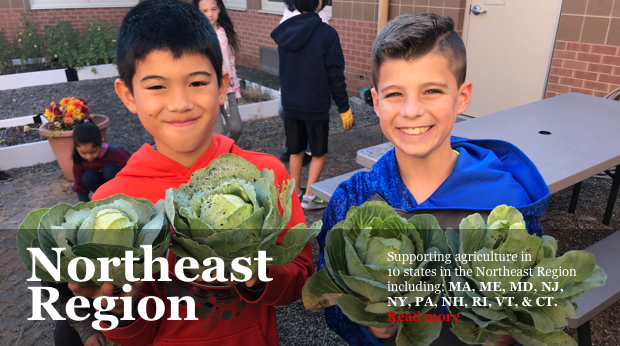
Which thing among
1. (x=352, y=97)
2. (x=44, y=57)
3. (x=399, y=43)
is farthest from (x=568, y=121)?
(x=44, y=57)

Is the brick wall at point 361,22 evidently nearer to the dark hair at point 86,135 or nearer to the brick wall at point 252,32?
the brick wall at point 252,32

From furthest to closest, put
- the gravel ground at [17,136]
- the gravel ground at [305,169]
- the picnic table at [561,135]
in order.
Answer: the gravel ground at [17,136], the gravel ground at [305,169], the picnic table at [561,135]

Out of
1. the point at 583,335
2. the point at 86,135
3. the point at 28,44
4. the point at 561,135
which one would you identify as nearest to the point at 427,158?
the point at 583,335

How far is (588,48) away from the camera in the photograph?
16.3 feet

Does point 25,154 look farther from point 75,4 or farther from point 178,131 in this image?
point 75,4

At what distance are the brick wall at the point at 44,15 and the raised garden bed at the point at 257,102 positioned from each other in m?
5.99

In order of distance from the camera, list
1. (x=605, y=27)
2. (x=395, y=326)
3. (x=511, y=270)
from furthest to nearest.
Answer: (x=605, y=27), (x=395, y=326), (x=511, y=270)

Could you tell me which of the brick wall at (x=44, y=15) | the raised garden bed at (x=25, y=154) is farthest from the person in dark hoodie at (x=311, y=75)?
the brick wall at (x=44, y=15)

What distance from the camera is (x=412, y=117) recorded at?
1.41m

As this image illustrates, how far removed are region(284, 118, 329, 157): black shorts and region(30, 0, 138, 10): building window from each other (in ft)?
30.1

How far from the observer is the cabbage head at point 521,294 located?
0.91 m

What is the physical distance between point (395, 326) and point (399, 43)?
94 cm

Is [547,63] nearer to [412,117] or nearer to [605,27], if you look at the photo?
[605,27]

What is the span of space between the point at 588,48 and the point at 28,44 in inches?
459
